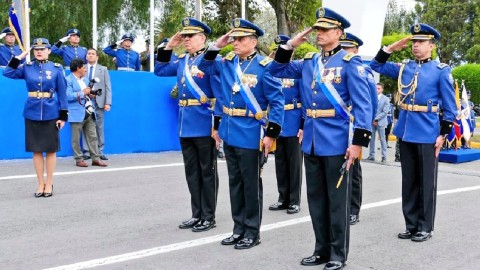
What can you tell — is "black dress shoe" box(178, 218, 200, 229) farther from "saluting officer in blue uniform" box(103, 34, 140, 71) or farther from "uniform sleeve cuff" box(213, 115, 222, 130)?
"saluting officer in blue uniform" box(103, 34, 140, 71)

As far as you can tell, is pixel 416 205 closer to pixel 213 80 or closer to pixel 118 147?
pixel 213 80

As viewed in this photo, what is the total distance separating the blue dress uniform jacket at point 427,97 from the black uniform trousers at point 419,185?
123 millimetres

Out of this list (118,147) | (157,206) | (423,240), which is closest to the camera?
(423,240)

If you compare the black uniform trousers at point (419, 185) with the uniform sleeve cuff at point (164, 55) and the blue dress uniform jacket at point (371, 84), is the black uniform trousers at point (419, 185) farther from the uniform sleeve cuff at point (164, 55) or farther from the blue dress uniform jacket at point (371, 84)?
the uniform sleeve cuff at point (164, 55)

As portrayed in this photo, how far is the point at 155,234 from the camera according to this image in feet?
19.4

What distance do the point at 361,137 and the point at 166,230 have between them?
2.43 m

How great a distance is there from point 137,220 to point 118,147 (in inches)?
226

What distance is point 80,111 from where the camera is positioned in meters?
10.1

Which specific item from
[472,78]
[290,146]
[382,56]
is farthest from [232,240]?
[472,78]

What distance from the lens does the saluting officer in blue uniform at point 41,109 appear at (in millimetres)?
7660

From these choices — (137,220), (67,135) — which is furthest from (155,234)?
(67,135)

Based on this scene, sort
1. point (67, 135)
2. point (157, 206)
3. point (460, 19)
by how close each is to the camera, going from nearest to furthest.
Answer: point (157, 206) → point (67, 135) → point (460, 19)

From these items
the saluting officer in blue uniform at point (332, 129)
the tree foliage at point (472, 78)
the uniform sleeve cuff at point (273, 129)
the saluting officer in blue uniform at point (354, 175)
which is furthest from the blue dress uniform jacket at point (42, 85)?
the tree foliage at point (472, 78)

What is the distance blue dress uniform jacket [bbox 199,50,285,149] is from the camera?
17.6ft
